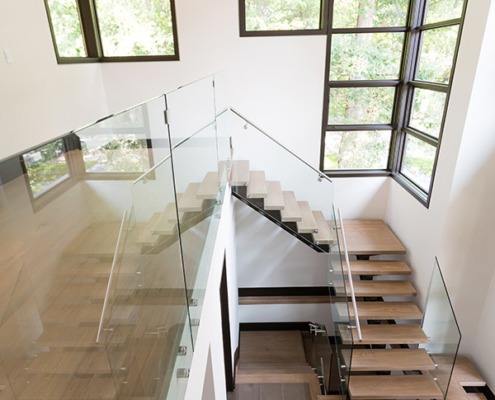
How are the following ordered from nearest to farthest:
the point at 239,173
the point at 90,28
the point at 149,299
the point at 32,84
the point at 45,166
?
1. the point at 45,166
2. the point at 149,299
3. the point at 32,84
4. the point at 90,28
5. the point at 239,173

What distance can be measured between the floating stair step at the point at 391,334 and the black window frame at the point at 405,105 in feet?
5.61

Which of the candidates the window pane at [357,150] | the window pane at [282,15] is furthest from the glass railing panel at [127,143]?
the window pane at [357,150]

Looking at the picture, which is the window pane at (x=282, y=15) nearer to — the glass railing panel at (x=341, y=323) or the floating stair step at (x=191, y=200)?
the glass railing panel at (x=341, y=323)

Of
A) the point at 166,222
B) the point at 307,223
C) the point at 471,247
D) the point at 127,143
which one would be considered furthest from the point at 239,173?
the point at 127,143

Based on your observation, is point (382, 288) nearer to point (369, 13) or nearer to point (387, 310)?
point (387, 310)

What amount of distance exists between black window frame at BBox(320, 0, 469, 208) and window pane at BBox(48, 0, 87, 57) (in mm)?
3715

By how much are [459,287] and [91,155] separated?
4703 mm

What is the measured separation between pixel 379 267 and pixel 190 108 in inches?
155

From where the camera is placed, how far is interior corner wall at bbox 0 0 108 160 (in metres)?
3.60

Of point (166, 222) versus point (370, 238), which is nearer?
point (166, 222)

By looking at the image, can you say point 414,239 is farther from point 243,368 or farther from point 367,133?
point 243,368

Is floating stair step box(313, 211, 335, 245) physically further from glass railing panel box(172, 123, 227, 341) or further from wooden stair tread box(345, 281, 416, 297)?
glass railing panel box(172, 123, 227, 341)

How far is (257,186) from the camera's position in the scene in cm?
516

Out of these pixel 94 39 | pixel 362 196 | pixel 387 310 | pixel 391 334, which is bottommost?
pixel 391 334
